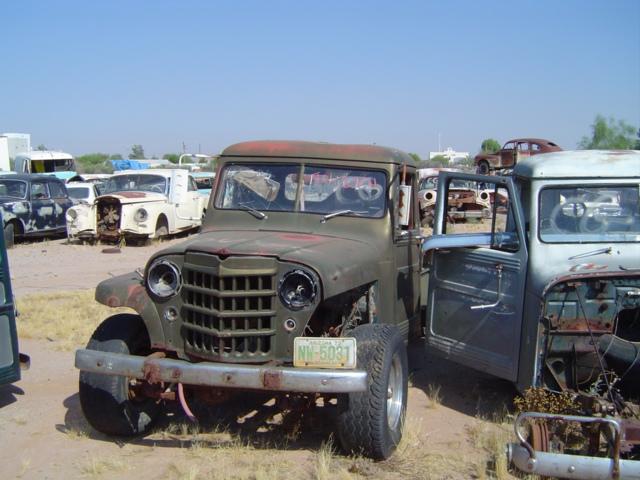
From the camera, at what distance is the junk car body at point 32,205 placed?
15.9 meters

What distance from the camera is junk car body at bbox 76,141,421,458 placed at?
418 centimetres

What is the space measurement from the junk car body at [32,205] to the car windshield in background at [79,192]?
2.53 m

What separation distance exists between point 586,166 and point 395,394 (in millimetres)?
2149

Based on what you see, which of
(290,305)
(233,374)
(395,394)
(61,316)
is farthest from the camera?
(61,316)

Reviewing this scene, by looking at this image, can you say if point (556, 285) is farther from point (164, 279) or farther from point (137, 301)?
point (137, 301)

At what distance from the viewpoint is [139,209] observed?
15.4 m

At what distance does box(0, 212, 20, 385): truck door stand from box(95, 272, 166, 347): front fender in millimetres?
1160

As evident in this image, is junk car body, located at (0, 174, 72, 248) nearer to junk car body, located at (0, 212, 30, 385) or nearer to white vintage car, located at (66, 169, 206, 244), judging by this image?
white vintage car, located at (66, 169, 206, 244)

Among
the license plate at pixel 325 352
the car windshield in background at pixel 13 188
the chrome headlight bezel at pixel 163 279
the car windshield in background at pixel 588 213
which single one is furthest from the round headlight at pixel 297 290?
the car windshield in background at pixel 13 188

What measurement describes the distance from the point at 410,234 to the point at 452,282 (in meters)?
0.85

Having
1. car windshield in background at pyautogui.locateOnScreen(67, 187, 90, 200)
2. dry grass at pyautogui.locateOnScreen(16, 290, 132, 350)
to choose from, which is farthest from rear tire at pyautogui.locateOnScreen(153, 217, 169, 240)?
dry grass at pyautogui.locateOnScreen(16, 290, 132, 350)

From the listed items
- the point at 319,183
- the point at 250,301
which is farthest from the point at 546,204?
the point at 250,301

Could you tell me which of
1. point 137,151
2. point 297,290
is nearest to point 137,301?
point 297,290

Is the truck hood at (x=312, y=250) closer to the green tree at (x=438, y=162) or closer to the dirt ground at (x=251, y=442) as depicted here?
the dirt ground at (x=251, y=442)
